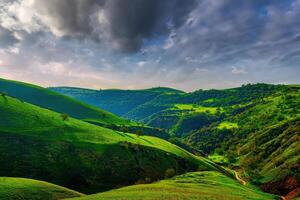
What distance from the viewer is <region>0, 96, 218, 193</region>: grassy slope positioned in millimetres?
104938

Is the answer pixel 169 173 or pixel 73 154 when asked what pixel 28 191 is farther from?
pixel 169 173

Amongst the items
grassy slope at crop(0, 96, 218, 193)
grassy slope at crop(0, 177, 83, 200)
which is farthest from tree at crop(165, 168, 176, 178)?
grassy slope at crop(0, 177, 83, 200)

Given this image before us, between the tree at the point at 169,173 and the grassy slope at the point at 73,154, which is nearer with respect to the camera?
the grassy slope at the point at 73,154

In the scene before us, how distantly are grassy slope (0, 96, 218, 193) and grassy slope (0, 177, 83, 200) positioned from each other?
Result: 2769 centimetres

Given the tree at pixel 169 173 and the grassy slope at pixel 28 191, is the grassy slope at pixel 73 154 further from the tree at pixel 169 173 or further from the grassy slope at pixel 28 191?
the grassy slope at pixel 28 191

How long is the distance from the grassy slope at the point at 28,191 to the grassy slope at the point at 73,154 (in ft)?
90.8

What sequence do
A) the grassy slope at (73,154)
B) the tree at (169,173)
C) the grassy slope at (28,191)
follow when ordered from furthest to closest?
the tree at (169,173)
the grassy slope at (73,154)
the grassy slope at (28,191)

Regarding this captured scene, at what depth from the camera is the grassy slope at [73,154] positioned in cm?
10494

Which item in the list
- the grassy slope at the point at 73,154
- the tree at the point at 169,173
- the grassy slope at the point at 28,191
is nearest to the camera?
the grassy slope at the point at 28,191

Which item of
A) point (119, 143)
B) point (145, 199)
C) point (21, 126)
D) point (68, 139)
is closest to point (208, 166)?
point (119, 143)

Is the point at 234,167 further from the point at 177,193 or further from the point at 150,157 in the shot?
the point at 177,193

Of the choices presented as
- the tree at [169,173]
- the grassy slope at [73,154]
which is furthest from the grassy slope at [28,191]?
the tree at [169,173]

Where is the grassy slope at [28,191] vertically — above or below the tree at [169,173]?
above

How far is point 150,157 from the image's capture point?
5379 inches
